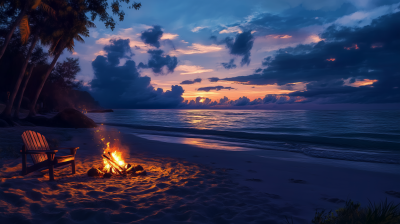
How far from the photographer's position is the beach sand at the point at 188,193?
12.3 feet

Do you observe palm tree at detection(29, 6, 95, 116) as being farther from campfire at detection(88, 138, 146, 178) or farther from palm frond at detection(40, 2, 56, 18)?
campfire at detection(88, 138, 146, 178)

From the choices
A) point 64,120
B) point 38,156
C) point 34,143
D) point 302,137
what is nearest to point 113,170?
point 38,156

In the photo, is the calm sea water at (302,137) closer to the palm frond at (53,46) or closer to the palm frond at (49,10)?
the palm frond at (53,46)

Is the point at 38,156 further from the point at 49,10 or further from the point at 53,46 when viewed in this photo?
the point at 53,46

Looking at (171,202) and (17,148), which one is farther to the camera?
(17,148)

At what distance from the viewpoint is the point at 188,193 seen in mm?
4961

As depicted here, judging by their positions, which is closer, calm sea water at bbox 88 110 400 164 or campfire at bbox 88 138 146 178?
campfire at bbox 88 138 146 178

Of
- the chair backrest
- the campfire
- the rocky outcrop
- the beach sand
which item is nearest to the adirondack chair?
the chair backrest

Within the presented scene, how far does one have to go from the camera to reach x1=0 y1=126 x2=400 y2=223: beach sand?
12.3 feet

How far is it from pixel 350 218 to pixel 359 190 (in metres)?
3.66

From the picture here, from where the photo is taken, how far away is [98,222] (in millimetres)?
3467

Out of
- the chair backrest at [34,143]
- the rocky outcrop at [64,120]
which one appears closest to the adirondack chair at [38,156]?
the chair backrest at [34,143]

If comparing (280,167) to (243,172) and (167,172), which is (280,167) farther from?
(167,172)

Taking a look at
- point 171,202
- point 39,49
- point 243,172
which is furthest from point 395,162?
point 39,49
